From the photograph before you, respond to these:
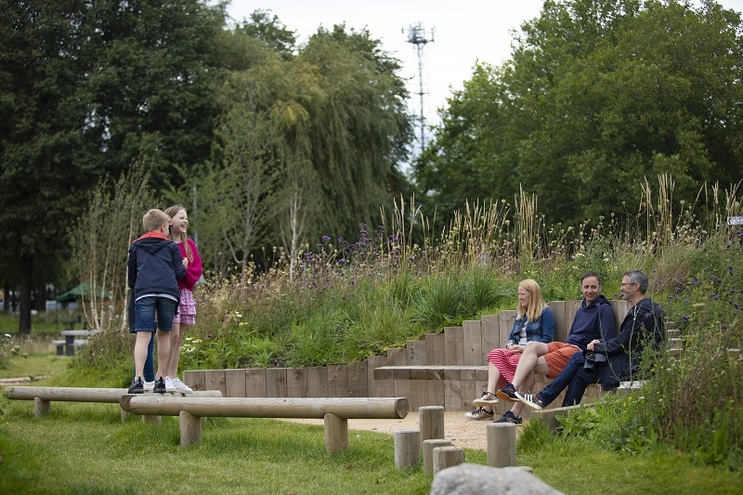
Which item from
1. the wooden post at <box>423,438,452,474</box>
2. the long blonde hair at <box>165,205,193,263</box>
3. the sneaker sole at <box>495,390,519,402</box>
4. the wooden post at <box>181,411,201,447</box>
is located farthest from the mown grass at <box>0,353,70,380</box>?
the wooden post at <box>423,438,452,474</box>

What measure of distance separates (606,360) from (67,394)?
4.76 metres

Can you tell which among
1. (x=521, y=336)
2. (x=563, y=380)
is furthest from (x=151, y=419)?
(x=563, y=380)

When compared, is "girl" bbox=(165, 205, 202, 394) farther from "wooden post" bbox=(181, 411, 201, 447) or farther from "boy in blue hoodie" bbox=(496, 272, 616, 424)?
"boy in blue hoodie" bbox=(496, 272, 616, 424)

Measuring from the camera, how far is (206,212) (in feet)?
88.5

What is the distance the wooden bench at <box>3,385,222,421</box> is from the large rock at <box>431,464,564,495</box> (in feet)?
16.5

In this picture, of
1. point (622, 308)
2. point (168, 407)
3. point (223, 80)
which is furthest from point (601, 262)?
point (223, 80)

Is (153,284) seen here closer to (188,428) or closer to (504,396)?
(188,428)

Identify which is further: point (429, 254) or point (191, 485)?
point (429, 254)

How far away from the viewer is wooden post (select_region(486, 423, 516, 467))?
19.5 feet

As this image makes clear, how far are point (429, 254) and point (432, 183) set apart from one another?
97.2 feet

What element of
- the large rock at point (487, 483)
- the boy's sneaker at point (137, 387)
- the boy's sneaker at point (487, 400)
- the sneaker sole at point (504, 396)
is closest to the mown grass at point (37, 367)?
the boy's sneaker at point (137, 387)

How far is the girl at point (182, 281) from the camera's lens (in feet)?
29.6

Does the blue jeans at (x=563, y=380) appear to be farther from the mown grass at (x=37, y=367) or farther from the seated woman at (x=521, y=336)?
the mown grass at (x=37, y=367)

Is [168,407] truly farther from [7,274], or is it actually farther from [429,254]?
[7,274]
